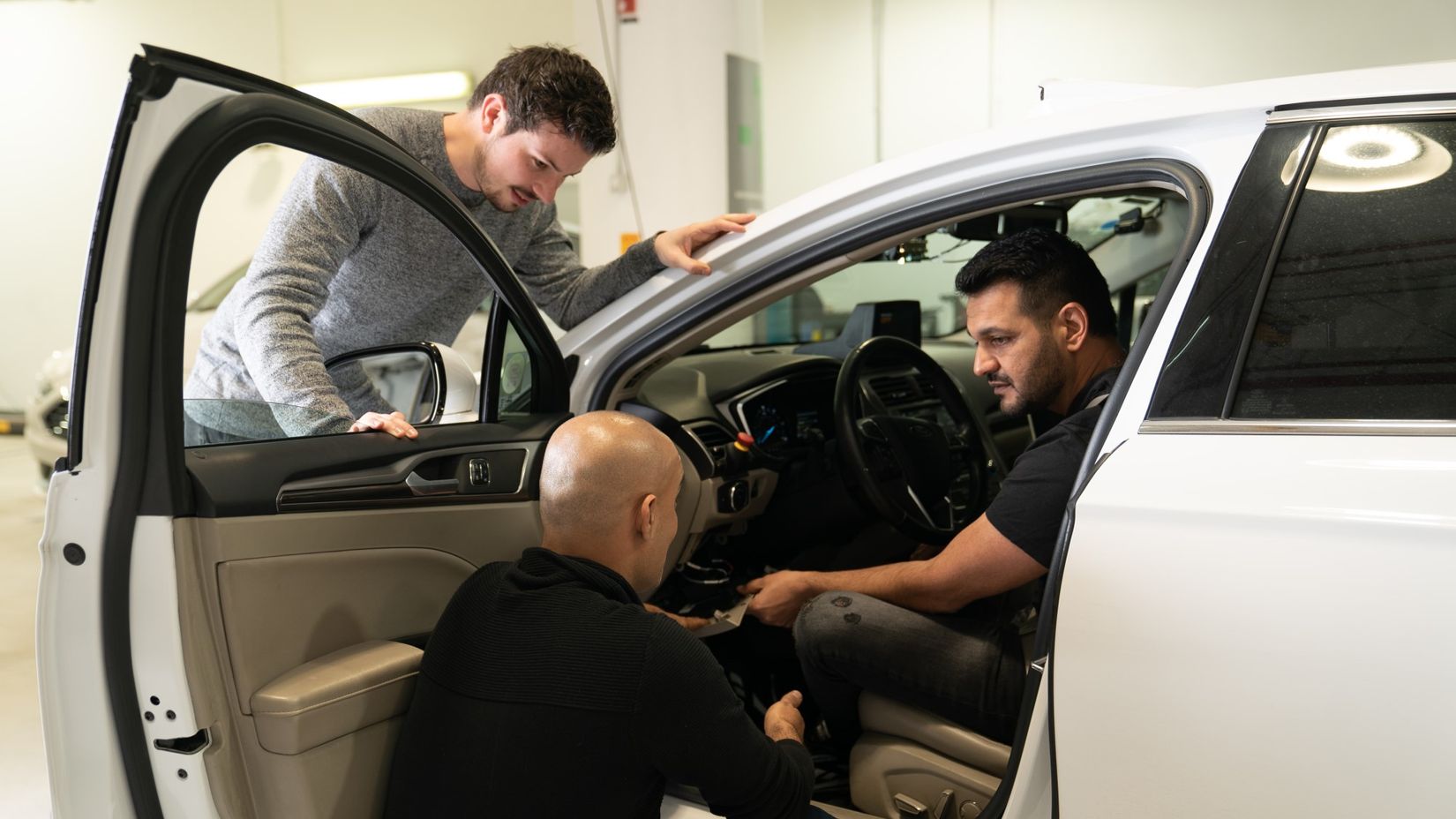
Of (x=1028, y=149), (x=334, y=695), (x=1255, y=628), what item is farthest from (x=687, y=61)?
(x=1255, y=628)

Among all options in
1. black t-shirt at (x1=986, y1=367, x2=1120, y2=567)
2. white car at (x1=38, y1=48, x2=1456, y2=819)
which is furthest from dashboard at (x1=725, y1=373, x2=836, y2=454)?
white car at (x1=38, y1=48, x2=1456, y2=819)

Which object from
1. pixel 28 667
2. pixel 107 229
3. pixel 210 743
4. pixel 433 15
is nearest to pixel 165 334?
pixel 107 229

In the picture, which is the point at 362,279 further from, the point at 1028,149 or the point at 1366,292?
the point at 1366,292

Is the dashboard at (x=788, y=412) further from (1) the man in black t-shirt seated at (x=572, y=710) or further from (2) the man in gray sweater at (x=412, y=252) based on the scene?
(1) the man in black t-shirt seated at (x=572, y=710)

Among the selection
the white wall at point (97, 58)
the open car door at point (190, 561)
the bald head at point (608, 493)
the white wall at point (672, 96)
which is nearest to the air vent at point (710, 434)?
the bald head at point (608, 493)

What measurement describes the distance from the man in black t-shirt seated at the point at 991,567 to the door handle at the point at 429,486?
630 mm

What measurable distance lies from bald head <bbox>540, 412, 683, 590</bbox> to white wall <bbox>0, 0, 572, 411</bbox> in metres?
6.84

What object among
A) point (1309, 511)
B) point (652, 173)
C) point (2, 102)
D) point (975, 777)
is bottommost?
point (975, 777)

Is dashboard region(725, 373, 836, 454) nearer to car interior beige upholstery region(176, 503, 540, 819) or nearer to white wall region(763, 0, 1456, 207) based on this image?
car interior beige upholstery region(176, 503, 540, 819)

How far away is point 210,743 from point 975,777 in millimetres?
1116

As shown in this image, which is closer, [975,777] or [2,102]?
[975,777]

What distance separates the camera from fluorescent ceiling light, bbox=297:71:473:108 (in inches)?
309

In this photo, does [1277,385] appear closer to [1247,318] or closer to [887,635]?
[1247,318]

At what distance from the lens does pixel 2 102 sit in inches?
325
